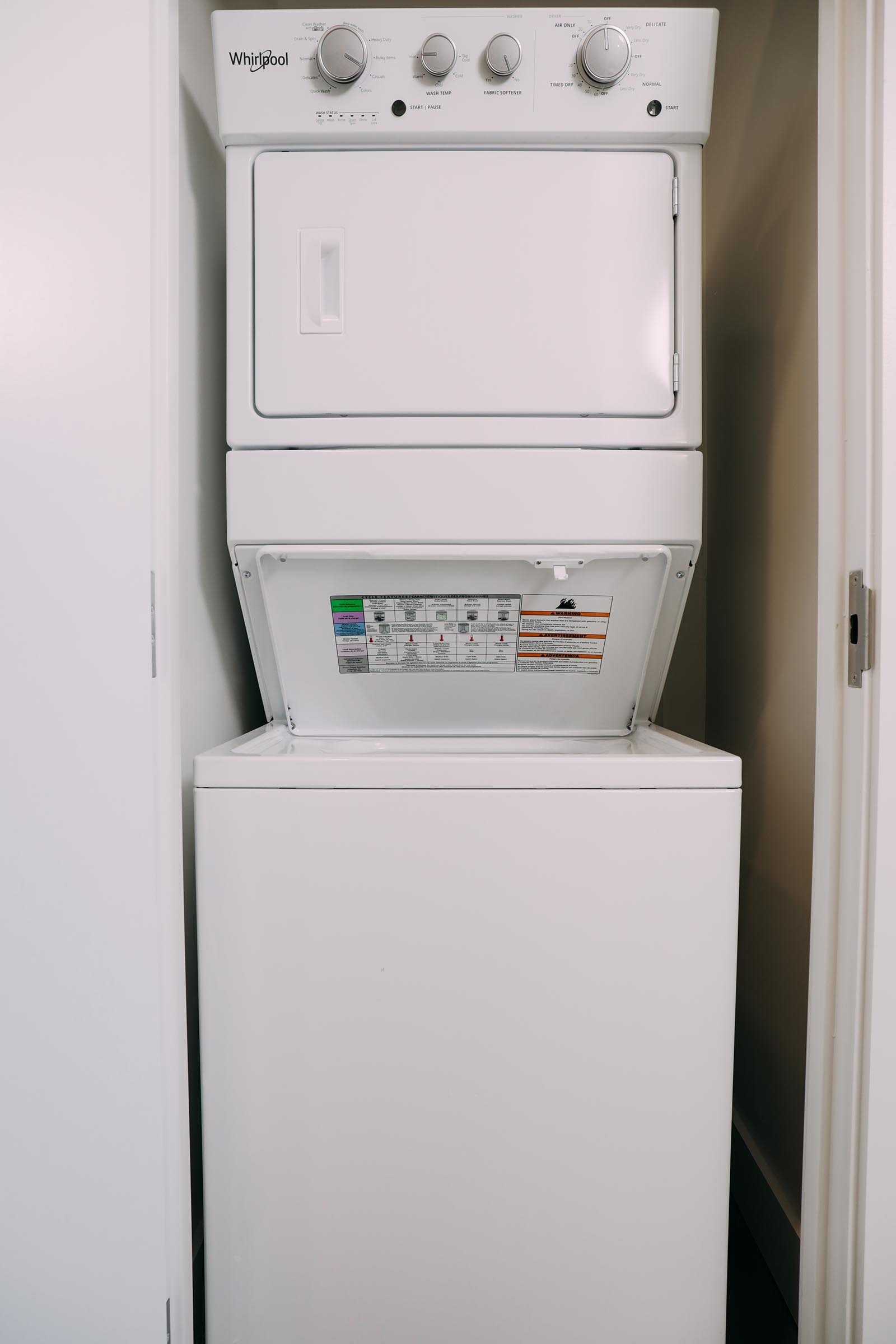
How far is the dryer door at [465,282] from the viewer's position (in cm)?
106

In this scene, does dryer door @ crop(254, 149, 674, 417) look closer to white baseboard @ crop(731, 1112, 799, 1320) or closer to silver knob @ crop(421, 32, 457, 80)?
silver knob @ crop(421, 32, 457, 80)

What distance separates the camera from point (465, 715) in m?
1.28

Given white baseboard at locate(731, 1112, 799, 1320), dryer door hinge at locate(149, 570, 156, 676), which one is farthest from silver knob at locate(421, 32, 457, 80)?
white baseboard at locate(731, 1112, 799, 1320)

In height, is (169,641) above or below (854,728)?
above

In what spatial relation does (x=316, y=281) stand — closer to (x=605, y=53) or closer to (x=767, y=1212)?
(x=605, y=53)

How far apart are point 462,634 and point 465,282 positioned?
1.81ft

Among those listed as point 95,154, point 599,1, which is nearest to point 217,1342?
A: point 95,154

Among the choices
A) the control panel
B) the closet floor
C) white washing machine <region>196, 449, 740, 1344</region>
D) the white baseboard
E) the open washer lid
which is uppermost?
the control panel

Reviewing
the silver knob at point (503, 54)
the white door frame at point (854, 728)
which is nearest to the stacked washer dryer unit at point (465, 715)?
the silver knob at point (503, 54)

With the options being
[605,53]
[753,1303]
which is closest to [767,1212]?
[753,1303]

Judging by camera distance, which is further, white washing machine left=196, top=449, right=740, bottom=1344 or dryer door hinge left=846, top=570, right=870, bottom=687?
white washing machine left=196, top=449, right=740, bottom=1344

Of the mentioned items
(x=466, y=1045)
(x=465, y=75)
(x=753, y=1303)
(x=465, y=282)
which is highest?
(x=465, y=75)

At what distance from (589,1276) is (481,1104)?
27 centimetres

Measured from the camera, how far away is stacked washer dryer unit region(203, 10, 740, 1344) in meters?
0.92
